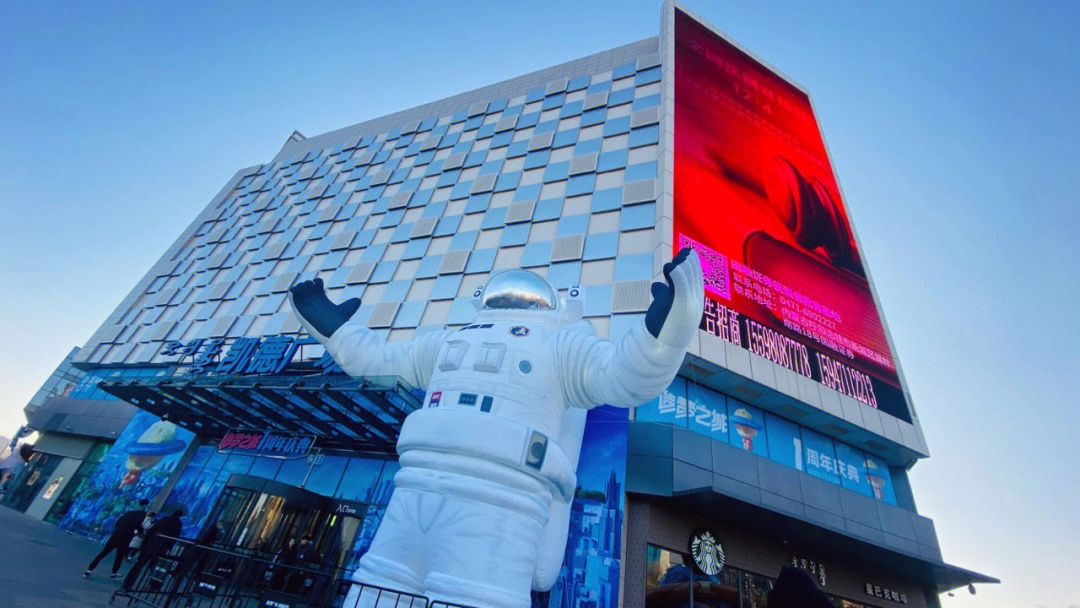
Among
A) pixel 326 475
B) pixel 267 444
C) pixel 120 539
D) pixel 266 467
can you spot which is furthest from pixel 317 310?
pixel 266 467

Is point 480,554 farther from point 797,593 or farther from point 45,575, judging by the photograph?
point 45,575

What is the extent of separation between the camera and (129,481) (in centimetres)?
1423

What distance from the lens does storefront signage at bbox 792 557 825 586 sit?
9.95 metres

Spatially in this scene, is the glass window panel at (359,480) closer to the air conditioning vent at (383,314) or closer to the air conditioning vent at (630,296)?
the air conditioning vent at (383,314)

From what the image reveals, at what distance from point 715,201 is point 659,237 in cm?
282

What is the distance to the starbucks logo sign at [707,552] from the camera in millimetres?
8680

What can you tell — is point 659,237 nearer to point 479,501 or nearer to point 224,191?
point 479,501

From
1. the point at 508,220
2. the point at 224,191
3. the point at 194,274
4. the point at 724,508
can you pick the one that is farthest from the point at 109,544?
the point at 224,191

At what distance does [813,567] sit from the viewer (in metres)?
10.1

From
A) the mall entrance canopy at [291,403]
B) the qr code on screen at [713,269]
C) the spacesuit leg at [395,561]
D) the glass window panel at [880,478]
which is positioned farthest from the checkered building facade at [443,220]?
the glass window panel at [880,478]

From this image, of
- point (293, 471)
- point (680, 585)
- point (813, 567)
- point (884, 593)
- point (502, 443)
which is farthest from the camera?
point (293, 471)

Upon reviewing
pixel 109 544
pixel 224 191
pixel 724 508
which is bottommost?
pixel 109 544

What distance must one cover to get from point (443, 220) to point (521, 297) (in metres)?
10.5

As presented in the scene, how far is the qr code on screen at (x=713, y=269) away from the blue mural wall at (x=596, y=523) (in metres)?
3.92
